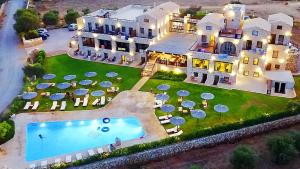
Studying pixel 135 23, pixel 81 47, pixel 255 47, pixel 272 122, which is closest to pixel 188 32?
pixel 135 23

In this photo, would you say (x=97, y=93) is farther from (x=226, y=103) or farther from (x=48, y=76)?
(x=226, y=103)

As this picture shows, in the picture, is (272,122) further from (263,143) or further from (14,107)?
(14,107)

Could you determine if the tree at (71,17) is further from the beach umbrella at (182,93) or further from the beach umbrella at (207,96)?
the beach umbrella at (207,96)

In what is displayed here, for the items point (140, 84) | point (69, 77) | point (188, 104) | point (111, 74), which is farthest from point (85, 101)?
point (188, 104)

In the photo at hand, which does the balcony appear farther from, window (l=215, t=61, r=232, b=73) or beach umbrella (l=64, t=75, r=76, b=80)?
beach umbrella (l=64, t=75, r=76, b=80)

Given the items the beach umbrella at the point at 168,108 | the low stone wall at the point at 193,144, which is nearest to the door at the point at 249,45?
the low stone wall at the point at 193,144

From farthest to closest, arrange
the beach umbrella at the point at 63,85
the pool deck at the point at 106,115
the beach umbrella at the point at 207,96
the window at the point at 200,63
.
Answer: the window at the point at 200,63
the beach umbrella at the point at 63,85
the beach umbrella at the point at 207,96
the pool deck at the point at 106,115
